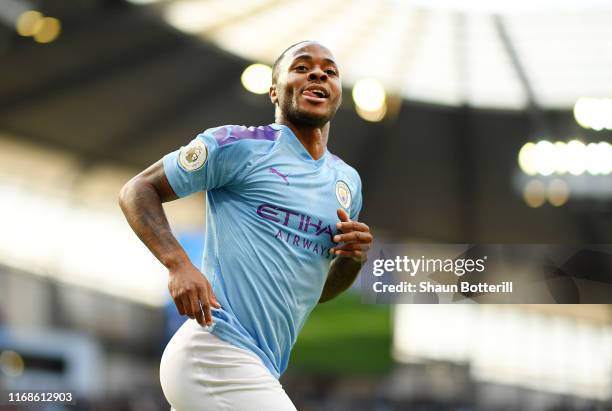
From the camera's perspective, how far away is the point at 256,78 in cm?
604

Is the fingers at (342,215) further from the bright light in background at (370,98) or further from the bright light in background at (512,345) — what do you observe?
the bright light in background at (370,98)

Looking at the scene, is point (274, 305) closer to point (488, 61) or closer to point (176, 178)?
point (176, 178)

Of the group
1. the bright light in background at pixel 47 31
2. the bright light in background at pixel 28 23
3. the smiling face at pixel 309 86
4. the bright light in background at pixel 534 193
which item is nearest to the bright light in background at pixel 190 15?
the bright light in background at pixel 47 31

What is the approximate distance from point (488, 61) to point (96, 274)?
10.2ft

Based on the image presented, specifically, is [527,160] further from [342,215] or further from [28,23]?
[342,215]

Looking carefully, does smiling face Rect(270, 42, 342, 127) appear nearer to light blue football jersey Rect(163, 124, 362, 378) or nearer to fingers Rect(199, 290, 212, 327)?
light blue football jersey Rect(163, 124, 362, 378)

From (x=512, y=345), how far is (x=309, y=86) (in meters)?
3.81

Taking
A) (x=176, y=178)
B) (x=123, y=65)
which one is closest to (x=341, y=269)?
(x=176, y=178)

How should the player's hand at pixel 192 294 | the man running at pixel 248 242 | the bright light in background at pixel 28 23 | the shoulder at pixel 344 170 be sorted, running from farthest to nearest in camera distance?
the bright light in background at pixel 28 23 < the shoulder at pixel 344 170 < the man running at pixel 248 242 < the player's hand at pixel 192 294

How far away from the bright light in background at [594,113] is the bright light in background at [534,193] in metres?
0.54

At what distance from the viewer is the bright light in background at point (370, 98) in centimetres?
604

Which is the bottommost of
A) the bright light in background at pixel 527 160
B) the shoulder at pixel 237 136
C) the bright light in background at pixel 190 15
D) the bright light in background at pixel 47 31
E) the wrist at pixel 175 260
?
the wrist at pixel 175 260

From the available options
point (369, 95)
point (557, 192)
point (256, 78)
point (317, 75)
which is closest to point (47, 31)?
point (256, 78)

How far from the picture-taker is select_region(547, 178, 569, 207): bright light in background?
5.72m
